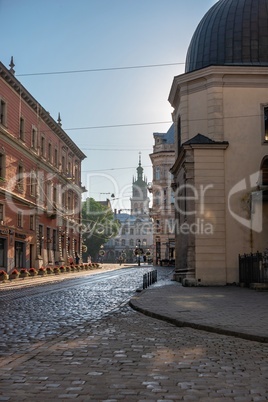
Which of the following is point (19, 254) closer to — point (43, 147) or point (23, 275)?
point (23, 275)

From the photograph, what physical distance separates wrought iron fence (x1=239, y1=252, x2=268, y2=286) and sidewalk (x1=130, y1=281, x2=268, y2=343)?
9.32 feet

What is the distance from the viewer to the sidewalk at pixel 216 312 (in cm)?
957

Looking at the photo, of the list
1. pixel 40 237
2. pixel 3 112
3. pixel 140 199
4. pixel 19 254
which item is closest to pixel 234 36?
pixel 3 112

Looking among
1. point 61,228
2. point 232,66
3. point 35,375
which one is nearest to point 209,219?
point 232,66

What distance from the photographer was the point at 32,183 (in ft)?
137

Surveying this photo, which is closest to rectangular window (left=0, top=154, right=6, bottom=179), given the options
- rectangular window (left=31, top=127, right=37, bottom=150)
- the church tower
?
rectangular window (left=31, top=127, right=37, bottom=150)

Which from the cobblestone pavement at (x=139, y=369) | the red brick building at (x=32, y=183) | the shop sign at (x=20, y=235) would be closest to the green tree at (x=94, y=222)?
the red brick building at (x=32, y=183)

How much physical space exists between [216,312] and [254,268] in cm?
907

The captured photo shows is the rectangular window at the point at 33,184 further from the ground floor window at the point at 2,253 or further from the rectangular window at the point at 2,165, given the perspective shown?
the ground floor window at the point at 2,253

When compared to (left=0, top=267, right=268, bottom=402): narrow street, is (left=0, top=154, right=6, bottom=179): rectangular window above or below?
above

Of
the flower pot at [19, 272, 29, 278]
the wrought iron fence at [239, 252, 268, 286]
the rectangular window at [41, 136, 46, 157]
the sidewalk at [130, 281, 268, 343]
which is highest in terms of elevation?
the rectangular window at [41, 136, 46, 157]

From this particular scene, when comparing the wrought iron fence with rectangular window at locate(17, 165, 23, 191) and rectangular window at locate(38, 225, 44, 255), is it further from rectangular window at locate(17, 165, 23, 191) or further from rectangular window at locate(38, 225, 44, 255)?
rectangular window at locate(38, 225, 44, 255)

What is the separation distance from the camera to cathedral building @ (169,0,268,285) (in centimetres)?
2325

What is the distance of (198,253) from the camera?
23.0 m
